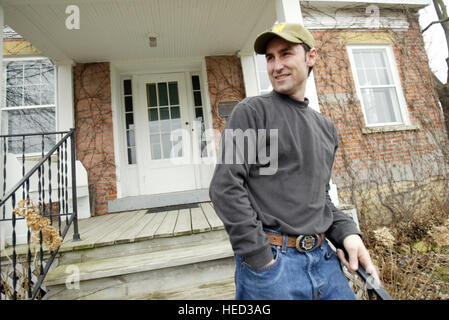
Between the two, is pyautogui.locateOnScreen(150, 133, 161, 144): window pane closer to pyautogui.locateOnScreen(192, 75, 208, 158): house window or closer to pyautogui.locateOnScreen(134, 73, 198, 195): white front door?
pyautogui.locateOnScreen(134, 73, 198, 195): white front door

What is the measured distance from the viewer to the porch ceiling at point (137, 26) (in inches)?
113

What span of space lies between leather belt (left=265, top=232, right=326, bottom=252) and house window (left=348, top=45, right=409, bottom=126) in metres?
4.45

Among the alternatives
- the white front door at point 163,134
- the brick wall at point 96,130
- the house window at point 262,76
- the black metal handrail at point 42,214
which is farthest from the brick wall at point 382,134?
the black metal handrail at point 42,214

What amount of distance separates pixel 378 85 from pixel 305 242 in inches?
198

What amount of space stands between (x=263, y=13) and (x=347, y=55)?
2.19 meters

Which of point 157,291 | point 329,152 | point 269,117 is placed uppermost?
point 269,117

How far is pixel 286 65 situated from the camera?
94 cm

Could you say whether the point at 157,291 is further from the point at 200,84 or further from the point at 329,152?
the point at 200,84

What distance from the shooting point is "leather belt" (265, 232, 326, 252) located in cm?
84

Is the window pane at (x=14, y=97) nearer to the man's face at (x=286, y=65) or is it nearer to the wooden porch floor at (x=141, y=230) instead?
the wooden porch floor at (x=141, y=230)

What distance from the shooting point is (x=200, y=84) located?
4.60 meters

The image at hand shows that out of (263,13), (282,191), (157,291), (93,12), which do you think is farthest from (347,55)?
(157,291)

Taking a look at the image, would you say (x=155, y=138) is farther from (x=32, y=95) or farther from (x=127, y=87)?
(x=32, y=95)
